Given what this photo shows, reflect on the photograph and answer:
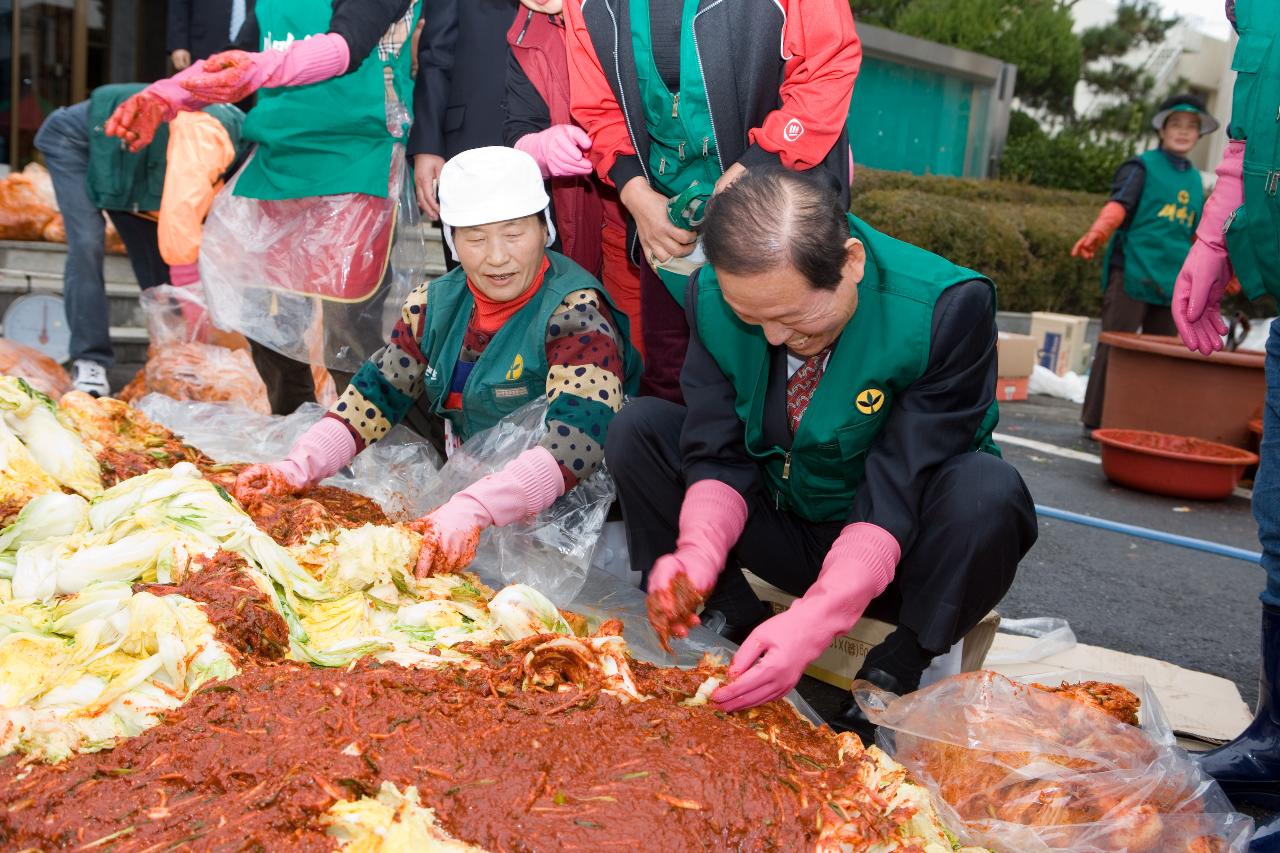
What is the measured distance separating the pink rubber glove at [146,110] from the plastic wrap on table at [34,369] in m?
1.25

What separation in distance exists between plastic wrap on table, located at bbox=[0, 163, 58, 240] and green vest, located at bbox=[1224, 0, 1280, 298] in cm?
610

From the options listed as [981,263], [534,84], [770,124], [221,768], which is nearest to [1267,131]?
[770,124]

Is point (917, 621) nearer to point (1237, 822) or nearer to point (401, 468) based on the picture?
point (1237, 822)

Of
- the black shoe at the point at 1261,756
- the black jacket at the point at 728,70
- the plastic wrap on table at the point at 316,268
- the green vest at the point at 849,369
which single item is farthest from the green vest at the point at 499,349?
the black shoe at the point at 1261,756

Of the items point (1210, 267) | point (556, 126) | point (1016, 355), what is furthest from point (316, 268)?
point (1016, 355)

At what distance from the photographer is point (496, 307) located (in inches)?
124

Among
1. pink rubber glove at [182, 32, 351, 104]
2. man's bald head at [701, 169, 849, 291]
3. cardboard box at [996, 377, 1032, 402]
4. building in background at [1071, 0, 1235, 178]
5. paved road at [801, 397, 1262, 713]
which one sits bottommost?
paved road at [801, 397, 1262, 713]

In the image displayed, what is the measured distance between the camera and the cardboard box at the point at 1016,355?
834cm

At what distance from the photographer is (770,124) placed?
2.90 m

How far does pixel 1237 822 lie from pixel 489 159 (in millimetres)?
2260

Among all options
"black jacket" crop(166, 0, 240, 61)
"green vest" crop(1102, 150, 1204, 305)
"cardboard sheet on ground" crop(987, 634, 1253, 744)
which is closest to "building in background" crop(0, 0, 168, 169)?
"black jacket" crop(166, 0, 240, 61)

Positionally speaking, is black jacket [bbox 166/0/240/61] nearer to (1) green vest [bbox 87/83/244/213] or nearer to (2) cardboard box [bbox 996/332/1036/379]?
(1) green vest [bbox 87/83/244/213]

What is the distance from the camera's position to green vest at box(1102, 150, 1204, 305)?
22.4 feet

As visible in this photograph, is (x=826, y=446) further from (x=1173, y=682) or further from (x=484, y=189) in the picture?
(x=1173, y=682)
